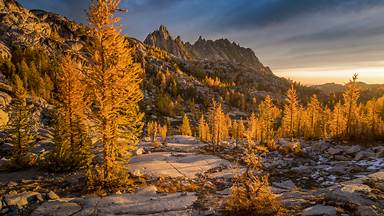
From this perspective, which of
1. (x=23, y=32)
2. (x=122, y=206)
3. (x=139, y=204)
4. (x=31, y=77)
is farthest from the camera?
(x=23, y=32)

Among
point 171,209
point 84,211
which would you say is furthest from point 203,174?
point 84,211

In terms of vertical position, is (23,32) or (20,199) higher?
(23,32)

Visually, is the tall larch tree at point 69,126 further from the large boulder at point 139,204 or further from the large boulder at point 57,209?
the large boulder at point 139,204

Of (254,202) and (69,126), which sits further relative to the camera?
(69,126)

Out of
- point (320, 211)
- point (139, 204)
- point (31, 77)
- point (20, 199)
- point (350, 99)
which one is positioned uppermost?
point (31, 77)

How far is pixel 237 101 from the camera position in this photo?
183125mm

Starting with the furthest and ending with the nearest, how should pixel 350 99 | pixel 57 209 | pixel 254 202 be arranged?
1. pixel 350 99
2. pixel 57 209
3. pixel 254 202

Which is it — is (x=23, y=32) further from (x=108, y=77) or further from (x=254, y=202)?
(x=254, y=202)

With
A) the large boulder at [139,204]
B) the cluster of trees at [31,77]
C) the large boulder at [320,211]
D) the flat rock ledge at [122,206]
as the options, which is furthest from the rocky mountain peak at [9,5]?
the large boulder at [320,211]

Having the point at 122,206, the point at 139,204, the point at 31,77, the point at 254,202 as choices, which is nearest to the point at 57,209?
the point at 122,206

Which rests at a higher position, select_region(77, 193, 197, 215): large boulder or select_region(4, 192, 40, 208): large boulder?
select_region(4, 192, 40, 208): large boulder

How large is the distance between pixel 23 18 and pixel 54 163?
599 feet

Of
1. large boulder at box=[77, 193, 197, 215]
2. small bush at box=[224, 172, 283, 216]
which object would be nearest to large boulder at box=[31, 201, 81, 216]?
large boulder at box=[77, 193, 197, 215]

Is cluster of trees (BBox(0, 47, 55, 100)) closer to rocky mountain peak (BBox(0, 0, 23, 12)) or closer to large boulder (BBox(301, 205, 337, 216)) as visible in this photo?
rocky mountain peak (BBox(0, 0, 23, 12))
